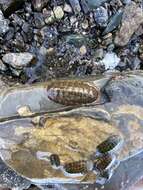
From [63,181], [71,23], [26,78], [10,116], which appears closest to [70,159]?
[63,181]

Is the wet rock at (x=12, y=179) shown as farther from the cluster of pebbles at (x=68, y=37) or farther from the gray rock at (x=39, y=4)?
the gray rock at (x=39, y=4)

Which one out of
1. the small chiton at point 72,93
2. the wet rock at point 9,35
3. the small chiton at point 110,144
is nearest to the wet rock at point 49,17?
the wet rock at point 9,35

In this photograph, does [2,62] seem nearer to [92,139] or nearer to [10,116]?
[10,116]

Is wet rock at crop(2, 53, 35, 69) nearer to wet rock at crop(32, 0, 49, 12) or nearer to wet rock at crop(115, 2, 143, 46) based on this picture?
wet rock at crop(32, 0, 49, 12)

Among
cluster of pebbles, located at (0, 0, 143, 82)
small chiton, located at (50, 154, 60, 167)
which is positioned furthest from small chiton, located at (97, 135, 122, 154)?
cluster of pebbles, located at (0, 0, 143, 82)

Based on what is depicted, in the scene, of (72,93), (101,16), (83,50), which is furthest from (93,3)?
(72,93)

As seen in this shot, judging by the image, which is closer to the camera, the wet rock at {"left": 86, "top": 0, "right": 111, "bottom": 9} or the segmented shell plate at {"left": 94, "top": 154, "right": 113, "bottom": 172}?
the segmented shell plate at {"left": 94, "top": 154, "right": 113, "bottom": 172}

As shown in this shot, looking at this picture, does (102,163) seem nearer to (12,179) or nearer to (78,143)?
(78,143)
